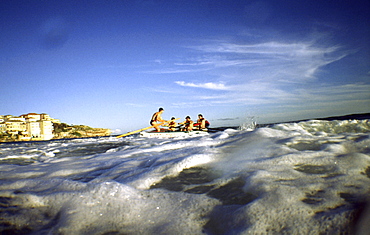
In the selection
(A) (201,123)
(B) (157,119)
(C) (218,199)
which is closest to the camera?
(C) (218,199)

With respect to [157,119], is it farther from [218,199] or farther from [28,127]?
[28,127]

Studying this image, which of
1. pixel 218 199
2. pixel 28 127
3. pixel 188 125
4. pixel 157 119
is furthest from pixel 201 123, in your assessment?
pixel 28 127

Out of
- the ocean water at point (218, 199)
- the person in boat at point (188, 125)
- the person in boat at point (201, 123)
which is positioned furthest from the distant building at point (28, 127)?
the ocean water at point (218, 199)

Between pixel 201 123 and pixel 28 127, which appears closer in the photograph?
pixel 201 123

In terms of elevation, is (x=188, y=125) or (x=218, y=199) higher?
(x=188, y=125)

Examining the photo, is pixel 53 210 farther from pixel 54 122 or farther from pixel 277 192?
pixel 54 122

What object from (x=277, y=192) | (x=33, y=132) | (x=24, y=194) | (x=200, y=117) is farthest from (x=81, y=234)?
(x=33, y=132)

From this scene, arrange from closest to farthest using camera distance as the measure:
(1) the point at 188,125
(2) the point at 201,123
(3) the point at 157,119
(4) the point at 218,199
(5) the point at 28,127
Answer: (4) the point at 218,199 → (3) the point at 157,119 → (1) the point at 188,125 → (2) the point at 201,123 → (5) the point at 28,127

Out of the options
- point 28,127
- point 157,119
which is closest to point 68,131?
point 28,127

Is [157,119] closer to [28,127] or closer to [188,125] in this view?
[188,125]

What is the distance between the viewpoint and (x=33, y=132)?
36.3 metres

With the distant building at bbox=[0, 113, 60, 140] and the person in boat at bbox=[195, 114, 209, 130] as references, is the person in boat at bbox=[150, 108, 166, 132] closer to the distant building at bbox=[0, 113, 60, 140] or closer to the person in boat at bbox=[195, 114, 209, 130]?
the person in boat at bbox=[195, 114, 209, 130]

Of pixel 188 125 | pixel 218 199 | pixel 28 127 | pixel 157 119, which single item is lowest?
pixel 218 199

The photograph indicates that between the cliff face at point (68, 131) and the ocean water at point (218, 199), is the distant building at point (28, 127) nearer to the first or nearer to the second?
the cliff face at point (68, 131)
